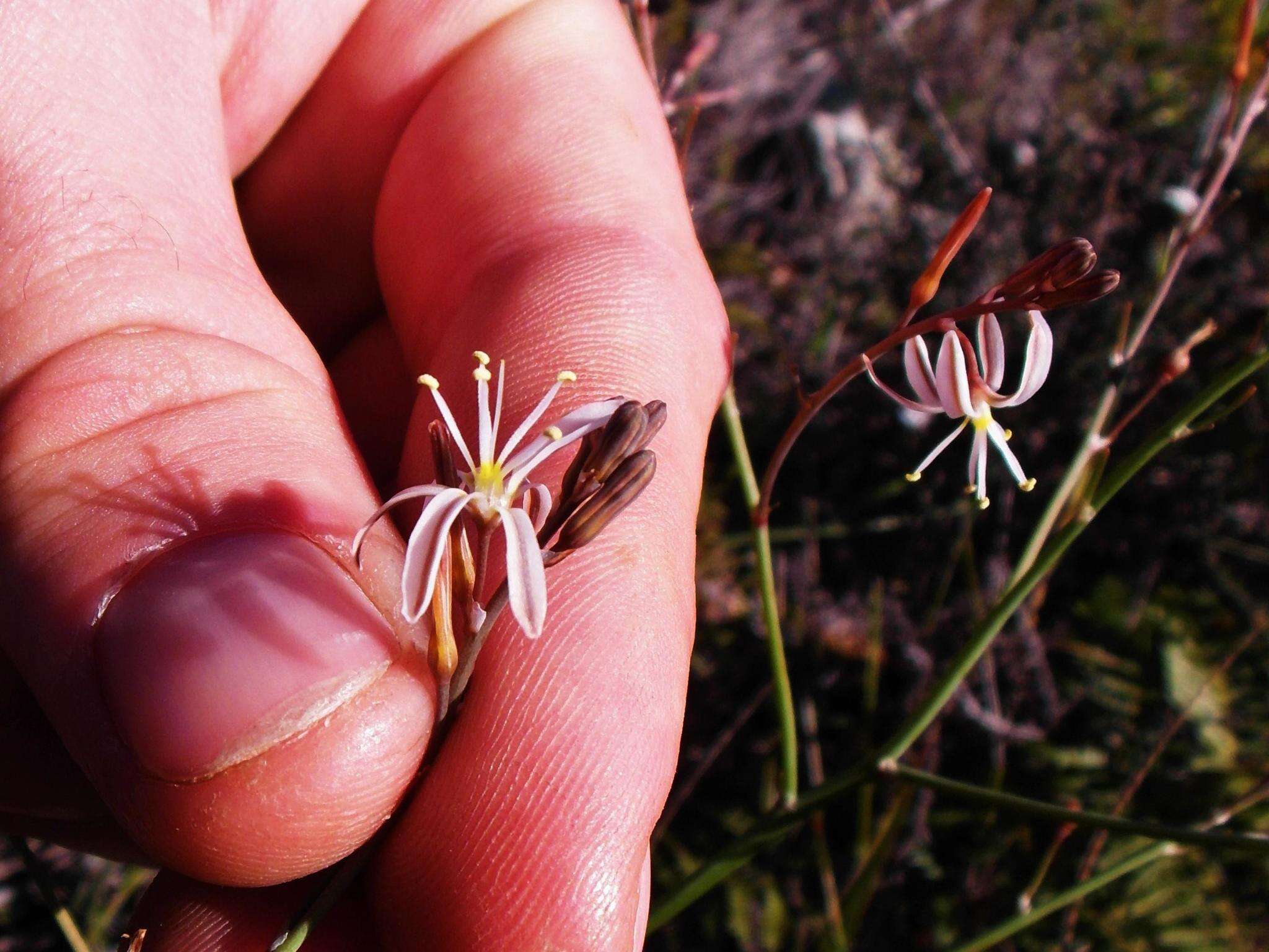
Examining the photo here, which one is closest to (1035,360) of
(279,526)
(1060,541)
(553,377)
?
(1060,541)

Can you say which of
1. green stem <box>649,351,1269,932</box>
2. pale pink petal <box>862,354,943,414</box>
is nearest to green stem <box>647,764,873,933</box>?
green stem <box>649,351,1269,932</box>

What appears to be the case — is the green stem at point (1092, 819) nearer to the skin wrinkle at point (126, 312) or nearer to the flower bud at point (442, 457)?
the flower bud at point (442, 457)

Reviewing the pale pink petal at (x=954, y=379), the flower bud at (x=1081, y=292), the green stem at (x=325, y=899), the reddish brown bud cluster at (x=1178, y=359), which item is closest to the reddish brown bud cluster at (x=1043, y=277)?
the flower bud at (x=1081, y=292)

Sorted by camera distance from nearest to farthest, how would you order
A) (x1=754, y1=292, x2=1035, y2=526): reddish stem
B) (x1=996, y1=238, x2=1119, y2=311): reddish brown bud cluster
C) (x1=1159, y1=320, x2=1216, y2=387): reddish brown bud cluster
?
(x1=996, y1=238, x2=1119, y2=311): reddish brown bud cluster < (x1=754, y1=292, x2=1035, y2=526): reddish stem < (x1=1159, y1=320, x2=1216, y2=387): reddish brown bud cluster

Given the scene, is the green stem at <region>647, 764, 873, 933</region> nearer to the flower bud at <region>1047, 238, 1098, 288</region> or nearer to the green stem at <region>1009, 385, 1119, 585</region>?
the green stem at <region>1009, 385, 1119, 585</region>

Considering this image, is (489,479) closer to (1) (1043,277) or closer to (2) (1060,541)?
(1) (1043,277)

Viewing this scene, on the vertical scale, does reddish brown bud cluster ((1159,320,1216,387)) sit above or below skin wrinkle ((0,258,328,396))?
below
